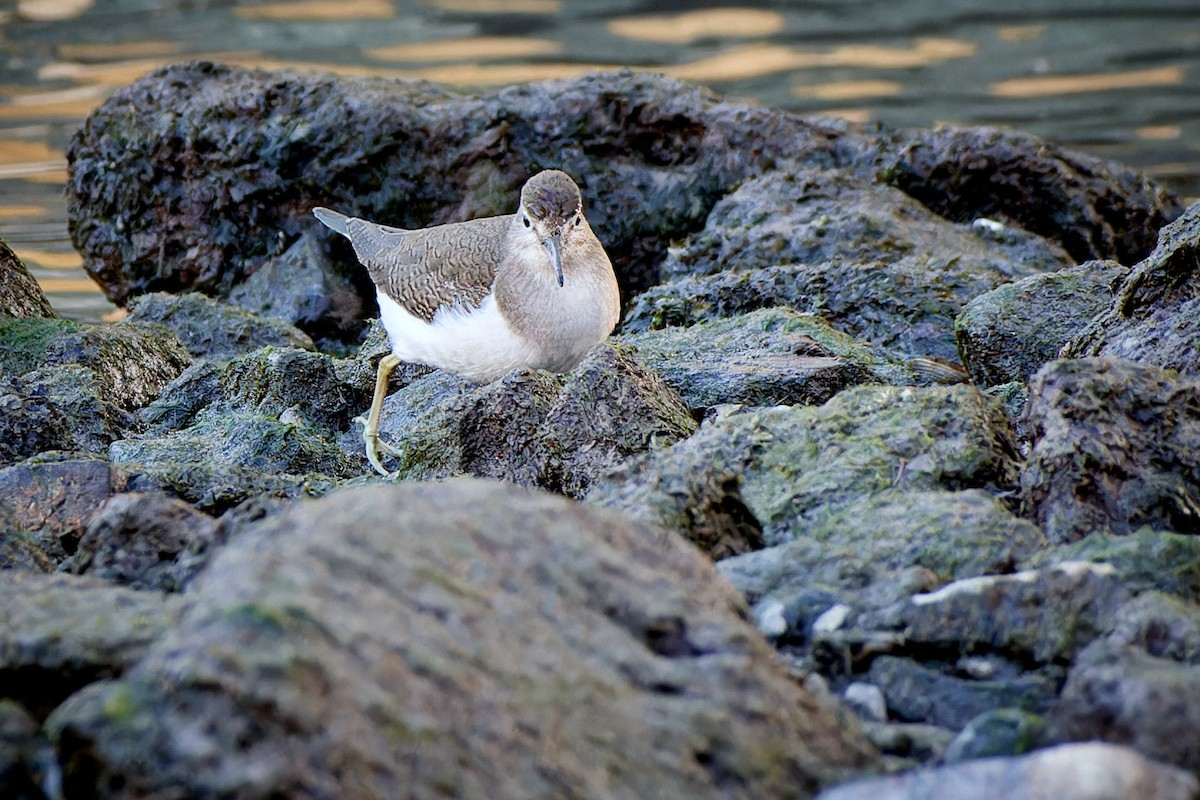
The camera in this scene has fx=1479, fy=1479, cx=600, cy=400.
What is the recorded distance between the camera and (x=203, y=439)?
6715 mm

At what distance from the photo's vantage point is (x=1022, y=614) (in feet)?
11.9

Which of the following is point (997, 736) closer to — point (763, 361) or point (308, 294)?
point (763, 361)

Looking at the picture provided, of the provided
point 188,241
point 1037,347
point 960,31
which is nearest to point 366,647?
point 1037,347

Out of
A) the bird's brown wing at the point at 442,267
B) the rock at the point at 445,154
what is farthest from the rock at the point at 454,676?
the rock at the point at 445,154

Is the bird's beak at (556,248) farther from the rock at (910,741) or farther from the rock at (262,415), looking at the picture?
the rock at (910,741)

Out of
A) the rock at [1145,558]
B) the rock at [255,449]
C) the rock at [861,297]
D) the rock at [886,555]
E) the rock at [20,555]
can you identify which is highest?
the rock at [1145,558]

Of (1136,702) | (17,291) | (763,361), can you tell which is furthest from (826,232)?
(1136,702)

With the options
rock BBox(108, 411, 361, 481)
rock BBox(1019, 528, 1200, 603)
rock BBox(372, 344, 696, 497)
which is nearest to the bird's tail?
rock BBox(108, 411, 361, 481)

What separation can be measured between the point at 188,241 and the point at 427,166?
6.25ft

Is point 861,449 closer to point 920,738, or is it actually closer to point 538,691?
point 920,738

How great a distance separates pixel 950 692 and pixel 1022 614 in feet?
0.95

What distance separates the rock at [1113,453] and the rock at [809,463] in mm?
290

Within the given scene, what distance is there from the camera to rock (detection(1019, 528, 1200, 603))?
3.76 meters

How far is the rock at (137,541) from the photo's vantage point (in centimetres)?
416
